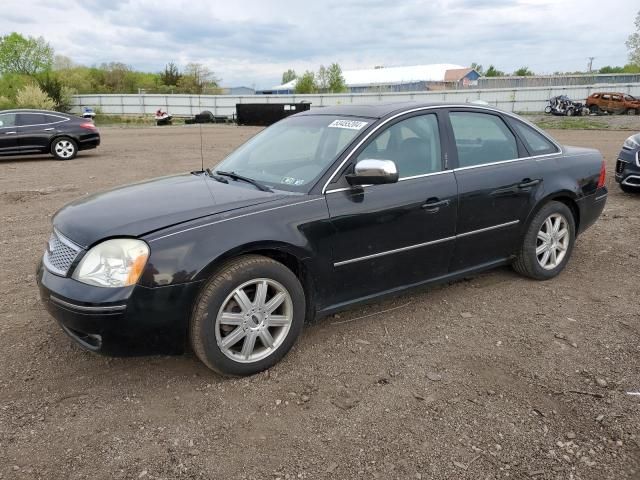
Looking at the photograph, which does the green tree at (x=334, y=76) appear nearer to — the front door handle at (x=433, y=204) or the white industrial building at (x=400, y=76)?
the white industrial building at (x=400, y=76)

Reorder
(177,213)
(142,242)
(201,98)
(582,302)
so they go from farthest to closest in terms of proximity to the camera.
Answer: (201,98), (582,302), (177,213), (142,242)

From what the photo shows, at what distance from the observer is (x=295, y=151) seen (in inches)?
156

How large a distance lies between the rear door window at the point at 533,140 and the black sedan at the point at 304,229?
0.5 inches

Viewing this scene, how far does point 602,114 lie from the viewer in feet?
117

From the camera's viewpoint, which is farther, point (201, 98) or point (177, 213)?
point (201, 98)

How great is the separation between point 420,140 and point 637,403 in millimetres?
2217

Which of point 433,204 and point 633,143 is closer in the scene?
point 433,204

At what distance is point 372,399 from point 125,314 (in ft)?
4.78

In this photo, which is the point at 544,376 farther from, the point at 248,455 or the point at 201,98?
the point at 201,98

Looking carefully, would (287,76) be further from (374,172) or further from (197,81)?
(374,172)

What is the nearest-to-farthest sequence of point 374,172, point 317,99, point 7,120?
point 374,172, point 7,120, point 317,99

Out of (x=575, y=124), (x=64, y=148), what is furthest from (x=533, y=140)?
(x=575, y=124)

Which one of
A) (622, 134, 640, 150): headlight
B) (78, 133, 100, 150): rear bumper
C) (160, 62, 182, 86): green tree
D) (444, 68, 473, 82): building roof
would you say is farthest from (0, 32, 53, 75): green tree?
(622, 134, 640, 150): headlight

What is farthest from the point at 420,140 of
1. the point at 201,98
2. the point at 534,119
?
the point at 201,98
